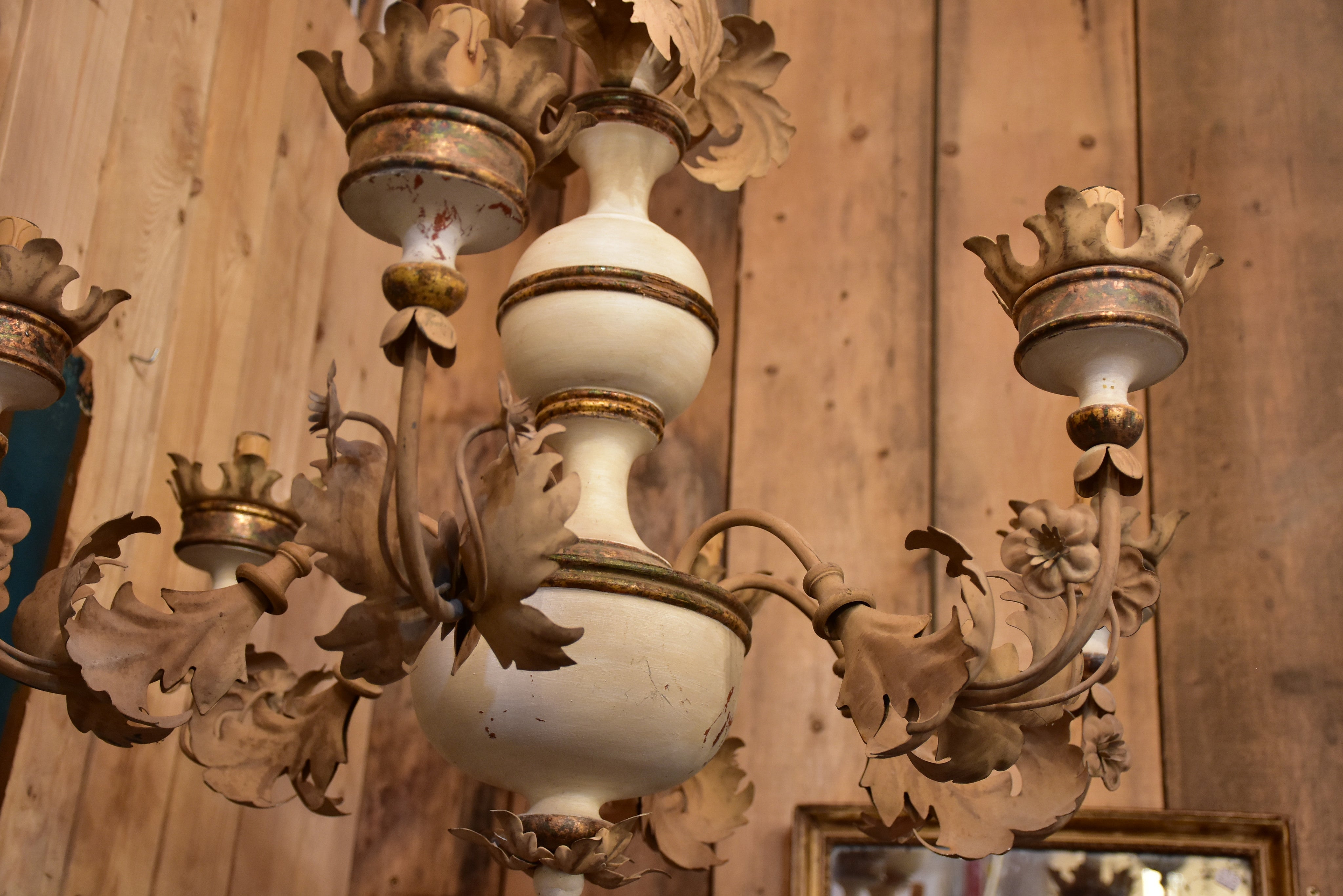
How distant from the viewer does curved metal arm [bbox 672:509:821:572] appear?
0.94 m

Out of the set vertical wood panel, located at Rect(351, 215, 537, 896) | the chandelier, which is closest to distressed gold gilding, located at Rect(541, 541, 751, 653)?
the chandelier

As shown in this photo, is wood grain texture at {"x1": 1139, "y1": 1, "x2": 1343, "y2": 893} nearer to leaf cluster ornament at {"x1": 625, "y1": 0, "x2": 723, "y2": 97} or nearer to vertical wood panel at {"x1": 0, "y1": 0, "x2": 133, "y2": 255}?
leaf cluster ornament at {"x1": 625, "y1": 0, "x2": 723, "y2": 97}

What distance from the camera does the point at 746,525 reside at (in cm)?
105

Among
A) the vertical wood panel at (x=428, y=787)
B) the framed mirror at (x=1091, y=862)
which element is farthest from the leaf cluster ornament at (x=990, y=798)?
the vertical wood panel at (x=428, y=787)

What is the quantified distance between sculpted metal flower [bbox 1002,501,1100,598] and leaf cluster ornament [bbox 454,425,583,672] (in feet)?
1.03

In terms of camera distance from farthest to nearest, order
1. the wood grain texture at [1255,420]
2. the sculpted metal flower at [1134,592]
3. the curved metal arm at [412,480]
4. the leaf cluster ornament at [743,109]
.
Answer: the wood grain texture at [1255,420], the leaf cluster ornament at [743,109], the sculpted metal flower at [1134,592], the curved metal arm at [412,480]

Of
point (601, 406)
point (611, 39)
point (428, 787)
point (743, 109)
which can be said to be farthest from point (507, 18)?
point (428, 787)

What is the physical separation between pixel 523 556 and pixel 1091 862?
831 mm

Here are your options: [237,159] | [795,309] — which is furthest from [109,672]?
[795,309]

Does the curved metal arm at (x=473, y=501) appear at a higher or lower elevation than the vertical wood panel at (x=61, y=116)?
lower

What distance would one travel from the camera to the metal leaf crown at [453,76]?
29.7 inches

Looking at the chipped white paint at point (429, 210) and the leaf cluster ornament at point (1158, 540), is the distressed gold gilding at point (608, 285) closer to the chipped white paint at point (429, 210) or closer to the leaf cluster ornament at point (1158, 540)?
the chipped white paint at point (429, 210)

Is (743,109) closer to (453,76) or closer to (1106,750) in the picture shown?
(453,76)

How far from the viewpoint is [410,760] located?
1.57 metres
